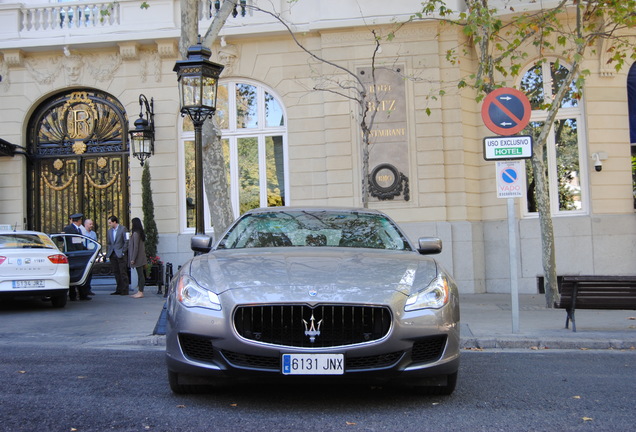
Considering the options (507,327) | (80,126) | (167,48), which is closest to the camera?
(507,327)

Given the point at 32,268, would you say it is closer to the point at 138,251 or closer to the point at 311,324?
the point at 138,251

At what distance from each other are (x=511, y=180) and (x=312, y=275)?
15.7 ft

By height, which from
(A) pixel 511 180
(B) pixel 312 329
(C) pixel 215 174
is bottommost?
(B) pixel 312 329

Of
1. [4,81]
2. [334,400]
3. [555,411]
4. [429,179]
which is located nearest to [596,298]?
[555,411]

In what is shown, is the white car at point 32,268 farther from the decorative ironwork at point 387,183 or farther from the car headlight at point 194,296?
the car headlight at point 194,296

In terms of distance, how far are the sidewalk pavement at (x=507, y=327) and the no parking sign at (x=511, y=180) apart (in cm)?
181

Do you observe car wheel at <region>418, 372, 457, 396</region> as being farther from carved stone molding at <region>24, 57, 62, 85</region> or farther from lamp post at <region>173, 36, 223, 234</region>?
carved stone molding at <region>24, 57, 62, 85</region>

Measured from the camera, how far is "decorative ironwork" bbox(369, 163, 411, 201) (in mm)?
15969

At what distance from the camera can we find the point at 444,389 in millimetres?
5133

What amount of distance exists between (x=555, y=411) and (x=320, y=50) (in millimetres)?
13076

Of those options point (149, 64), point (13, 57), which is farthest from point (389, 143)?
point (13, 57)

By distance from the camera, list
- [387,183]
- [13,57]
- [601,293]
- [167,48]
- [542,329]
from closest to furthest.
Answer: [601,293]
[542,329]
[387,183]
[167,48]
[13,57]

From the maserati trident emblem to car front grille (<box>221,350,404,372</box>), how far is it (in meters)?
0.25

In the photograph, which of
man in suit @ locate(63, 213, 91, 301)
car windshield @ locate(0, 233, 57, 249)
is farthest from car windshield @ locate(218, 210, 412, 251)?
man in suit @ locate(63, 213, 91, 301)
